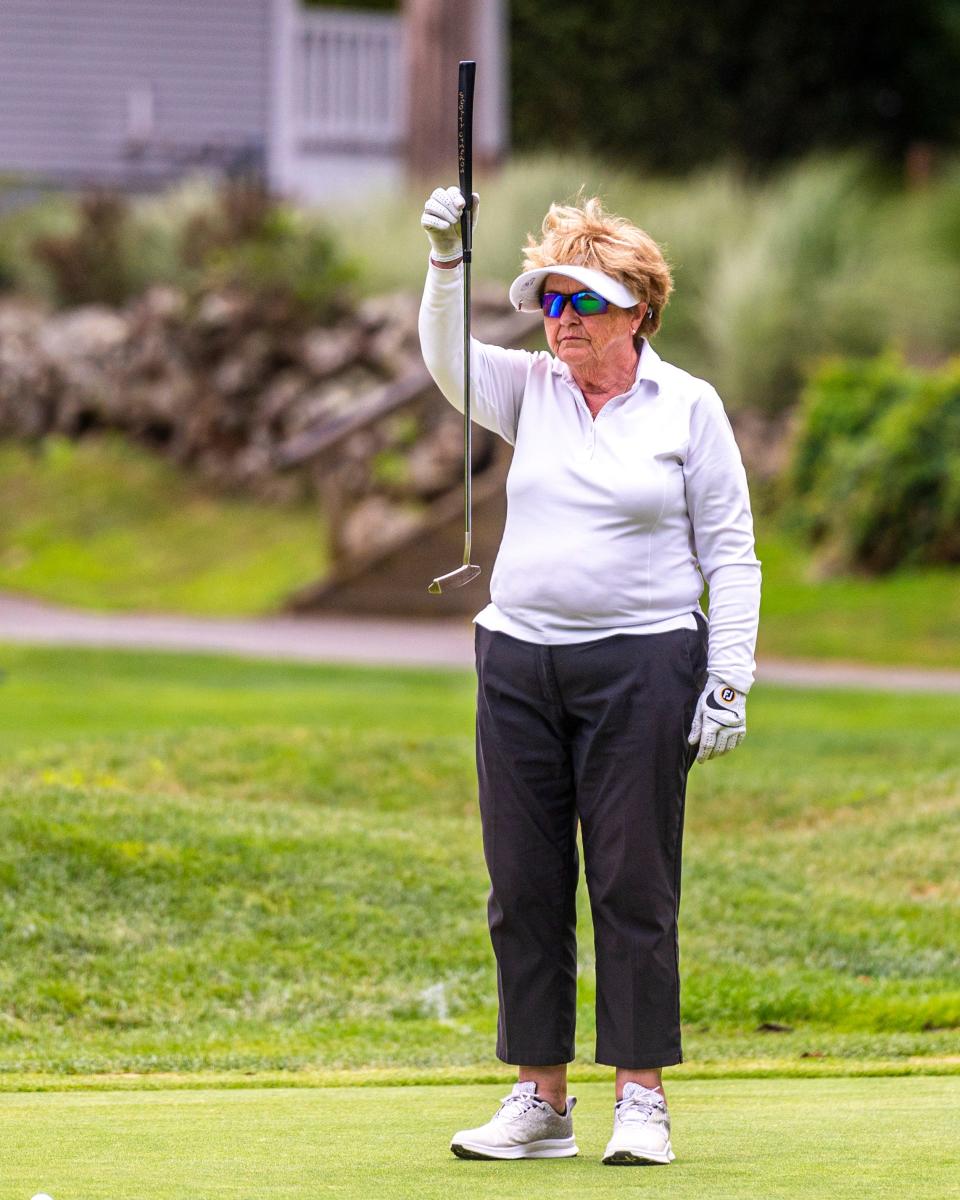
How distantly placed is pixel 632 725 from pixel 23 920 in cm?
374

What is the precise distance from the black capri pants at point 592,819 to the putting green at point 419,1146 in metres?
0.30

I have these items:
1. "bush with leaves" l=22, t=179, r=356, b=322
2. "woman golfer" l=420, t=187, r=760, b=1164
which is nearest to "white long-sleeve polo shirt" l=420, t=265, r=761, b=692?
"woman golfer" l=420, t=187, r=760, b=1164

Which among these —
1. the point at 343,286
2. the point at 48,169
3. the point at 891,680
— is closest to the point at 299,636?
the point at 891,680

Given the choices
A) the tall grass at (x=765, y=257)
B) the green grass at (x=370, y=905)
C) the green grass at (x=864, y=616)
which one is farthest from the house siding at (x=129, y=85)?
the green grass at (x=370, y=905)

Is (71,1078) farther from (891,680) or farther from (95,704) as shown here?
(891,680)

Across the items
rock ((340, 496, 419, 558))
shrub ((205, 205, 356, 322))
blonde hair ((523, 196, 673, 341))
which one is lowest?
rock ((340, 496, 419, 558))

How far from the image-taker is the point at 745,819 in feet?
32.0

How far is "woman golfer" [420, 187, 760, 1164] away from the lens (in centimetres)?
430

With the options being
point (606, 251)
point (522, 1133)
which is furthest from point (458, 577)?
point (522, 1133)

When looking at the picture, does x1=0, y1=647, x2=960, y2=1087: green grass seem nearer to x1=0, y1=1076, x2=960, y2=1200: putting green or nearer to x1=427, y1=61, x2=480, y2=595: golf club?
x1=0, y1=1076, x2=960, y2=1200: putting green

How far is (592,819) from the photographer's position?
14.4 ft

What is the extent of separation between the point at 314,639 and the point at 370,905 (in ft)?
23.5

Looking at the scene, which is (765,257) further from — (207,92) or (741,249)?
(207,92)

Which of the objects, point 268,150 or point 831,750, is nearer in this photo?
point 831,750
